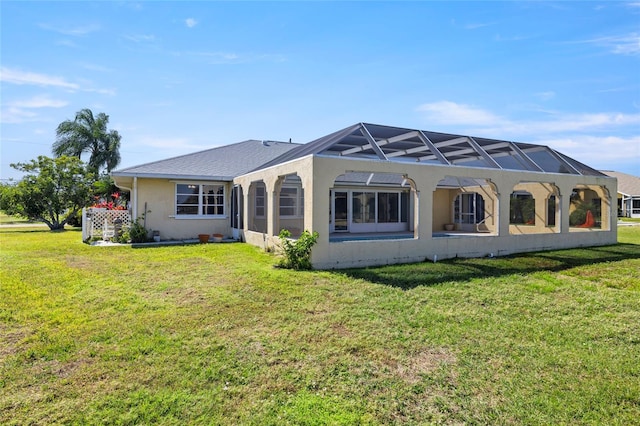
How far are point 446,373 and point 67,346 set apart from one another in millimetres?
4417

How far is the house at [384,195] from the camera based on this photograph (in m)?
9.70

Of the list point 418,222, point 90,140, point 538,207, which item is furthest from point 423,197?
point 90,140

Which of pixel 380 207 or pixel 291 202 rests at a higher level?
pixel 291 202

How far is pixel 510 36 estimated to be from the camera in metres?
10.8

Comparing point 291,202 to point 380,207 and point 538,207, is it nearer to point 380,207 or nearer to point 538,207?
point 380,207

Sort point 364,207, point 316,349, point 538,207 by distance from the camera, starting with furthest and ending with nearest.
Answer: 1. point 364,207
2. point 538,207
3. point 316,349

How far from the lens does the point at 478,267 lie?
945 centimetres

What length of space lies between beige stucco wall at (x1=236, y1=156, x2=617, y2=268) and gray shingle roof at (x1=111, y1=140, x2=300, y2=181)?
2677 millimetres

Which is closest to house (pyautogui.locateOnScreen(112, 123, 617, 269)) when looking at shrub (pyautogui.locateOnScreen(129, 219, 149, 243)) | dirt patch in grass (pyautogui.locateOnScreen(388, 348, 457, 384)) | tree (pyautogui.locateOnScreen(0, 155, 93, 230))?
shrub (pyautogui.locateOnScreen(129, 219, 149, 243))

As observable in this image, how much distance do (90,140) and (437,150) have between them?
3262cm

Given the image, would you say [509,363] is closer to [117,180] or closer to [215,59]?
[215,59]

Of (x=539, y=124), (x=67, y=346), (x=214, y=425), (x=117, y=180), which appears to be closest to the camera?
(x=214, y=425)

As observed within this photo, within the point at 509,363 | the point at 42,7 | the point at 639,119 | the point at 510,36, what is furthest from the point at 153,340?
the point at 639,119

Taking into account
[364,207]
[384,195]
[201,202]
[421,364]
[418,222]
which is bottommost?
[421,364]
